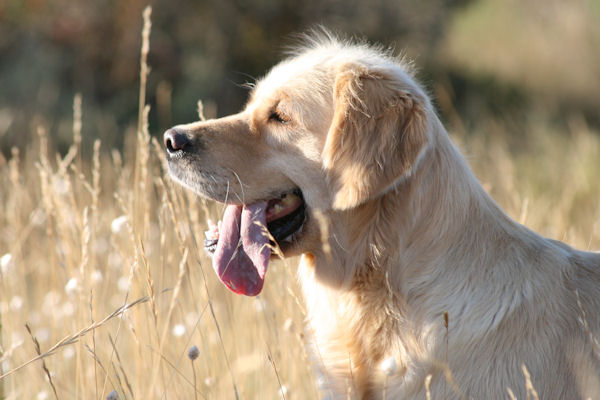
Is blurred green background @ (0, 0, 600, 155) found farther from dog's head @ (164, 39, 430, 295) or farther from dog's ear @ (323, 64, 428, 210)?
dog's ear @ (323, 64, 428, 210)

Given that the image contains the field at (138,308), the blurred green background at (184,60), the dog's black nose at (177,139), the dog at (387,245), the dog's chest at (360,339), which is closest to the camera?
the dog at (387,245)

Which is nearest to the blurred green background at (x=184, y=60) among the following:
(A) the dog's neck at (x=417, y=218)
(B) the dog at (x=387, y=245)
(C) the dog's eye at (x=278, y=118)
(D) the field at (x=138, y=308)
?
(D) the field at (x=138, y=308)

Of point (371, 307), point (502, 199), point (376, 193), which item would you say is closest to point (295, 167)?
point (376, 193)

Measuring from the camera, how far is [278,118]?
8.93 feet

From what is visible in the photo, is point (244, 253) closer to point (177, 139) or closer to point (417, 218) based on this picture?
point (177, 139)

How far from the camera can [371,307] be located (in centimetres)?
241

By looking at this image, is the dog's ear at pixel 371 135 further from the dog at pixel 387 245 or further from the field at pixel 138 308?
the field at pixel 138 308

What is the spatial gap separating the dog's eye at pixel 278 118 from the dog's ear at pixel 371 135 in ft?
0.76

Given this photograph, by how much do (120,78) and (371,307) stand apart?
8942mm

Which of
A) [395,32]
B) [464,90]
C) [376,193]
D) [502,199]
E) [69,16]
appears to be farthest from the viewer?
[464,90]

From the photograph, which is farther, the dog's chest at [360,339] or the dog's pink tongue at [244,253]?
the dog's pink tongue at [244,253]

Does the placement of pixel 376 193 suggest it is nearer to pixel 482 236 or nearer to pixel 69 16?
pixel 482 236

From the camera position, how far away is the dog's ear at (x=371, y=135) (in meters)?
2.37

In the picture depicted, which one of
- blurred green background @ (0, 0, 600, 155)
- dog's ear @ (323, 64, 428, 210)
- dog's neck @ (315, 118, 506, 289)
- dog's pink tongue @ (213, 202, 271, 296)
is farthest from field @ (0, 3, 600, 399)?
blurred green background @ (0, 0, 600, 155)
